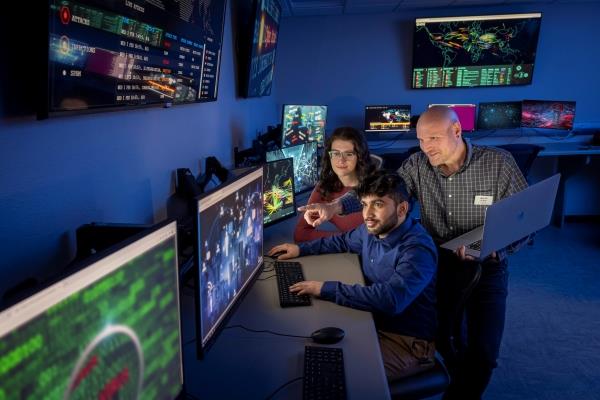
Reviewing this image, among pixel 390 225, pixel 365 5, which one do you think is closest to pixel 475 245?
pixel 390 225

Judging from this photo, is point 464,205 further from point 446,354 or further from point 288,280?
point 288,280

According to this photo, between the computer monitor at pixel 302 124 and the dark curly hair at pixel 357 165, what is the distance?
95cm

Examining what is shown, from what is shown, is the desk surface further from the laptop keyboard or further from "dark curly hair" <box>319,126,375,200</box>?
"dark curly hair" <box>319,126,375,200</box>

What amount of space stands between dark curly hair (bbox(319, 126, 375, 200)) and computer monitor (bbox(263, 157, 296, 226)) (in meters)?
0.18

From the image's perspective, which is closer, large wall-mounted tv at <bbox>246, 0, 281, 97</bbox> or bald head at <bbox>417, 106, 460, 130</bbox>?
bald head at <bbox>417, 106, 460, 130</bbox>

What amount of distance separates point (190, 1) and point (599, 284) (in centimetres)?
337

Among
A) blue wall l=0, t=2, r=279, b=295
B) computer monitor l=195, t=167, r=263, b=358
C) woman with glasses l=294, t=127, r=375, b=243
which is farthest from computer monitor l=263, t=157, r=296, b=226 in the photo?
computer monitor l=195, t=167, r=263, b=358

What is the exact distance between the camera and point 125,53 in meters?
1.27

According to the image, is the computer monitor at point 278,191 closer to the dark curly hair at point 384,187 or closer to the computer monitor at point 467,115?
the dark curly hair at point 384,187

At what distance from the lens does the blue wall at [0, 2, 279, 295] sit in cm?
94

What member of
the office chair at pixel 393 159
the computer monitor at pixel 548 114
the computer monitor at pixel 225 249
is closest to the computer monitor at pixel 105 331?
the computer monitor at pixel 225 249

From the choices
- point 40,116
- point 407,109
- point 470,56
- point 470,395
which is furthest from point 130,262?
point 470,56

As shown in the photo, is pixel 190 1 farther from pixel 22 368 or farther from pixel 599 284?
pixel 599 284

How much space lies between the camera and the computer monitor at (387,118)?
4.83 meters
